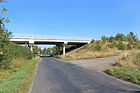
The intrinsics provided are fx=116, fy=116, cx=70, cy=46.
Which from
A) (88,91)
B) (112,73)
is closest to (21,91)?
(88,91)

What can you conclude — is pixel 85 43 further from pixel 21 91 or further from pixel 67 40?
pixel 21 91

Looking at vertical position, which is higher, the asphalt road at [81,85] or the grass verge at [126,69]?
the grass verge at [126,69]

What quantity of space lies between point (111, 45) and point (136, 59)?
3224 cm

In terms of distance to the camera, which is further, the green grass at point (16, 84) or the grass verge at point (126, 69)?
the grass verge at point (126, 69)

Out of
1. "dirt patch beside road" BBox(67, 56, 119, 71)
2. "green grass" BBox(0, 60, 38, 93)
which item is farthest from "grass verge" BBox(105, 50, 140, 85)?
"green grass" BBox(0, 60, 38, 93)

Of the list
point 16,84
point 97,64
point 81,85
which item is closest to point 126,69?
point 81,85

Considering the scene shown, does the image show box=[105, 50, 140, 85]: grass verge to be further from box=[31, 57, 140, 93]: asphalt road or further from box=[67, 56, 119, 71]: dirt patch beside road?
box=[67, 56, 119, 71]: dirt patch beside road

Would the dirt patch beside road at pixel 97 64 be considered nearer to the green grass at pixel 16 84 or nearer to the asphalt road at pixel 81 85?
the asphalt road at pixel 81 85

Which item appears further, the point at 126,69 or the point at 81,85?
the point at 126,69

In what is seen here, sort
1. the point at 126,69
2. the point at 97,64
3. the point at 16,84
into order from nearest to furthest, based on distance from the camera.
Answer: the point at 16,84 < the point at 126,69 < the point at 97,64

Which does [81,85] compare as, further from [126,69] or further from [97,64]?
[97,64]

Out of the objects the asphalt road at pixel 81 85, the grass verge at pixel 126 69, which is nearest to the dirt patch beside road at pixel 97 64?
the grass verge at pixel 126 69

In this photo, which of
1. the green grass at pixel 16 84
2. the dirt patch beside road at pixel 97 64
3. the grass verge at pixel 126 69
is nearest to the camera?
the green grass at pixel 16 84

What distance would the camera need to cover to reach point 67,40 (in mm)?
45125
